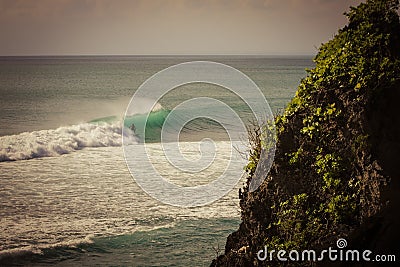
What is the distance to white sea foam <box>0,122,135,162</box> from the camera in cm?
2522

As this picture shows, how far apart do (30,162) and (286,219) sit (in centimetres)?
1806

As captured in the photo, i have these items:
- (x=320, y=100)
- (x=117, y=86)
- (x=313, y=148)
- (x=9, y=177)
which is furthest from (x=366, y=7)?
(x=117, y=86)

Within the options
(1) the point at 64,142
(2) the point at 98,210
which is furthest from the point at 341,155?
(1) the point at 64,142

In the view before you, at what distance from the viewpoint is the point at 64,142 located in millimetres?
27031

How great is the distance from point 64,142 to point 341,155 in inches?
869

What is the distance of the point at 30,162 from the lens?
75.4 feet

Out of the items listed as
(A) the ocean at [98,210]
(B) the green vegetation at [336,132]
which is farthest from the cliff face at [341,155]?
(A) the ocean at [98,210]

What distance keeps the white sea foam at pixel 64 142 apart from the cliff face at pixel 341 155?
1889 centimetres

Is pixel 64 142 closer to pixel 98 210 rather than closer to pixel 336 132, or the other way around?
pixel 98 210

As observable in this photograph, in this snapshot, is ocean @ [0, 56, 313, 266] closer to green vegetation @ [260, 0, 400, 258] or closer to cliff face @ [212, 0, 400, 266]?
cliff face @ [212, 0, 400, 266]

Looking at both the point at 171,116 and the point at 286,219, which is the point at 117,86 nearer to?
the point at 171,116

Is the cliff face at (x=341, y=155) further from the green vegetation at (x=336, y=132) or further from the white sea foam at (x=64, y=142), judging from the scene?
the white sea foam at (x=64, y=142)

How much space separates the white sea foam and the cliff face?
18891 millimetres

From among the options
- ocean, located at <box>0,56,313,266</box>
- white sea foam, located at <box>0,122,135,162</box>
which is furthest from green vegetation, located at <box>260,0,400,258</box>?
white sea foam, located at <box>0,122,135,162</box>
